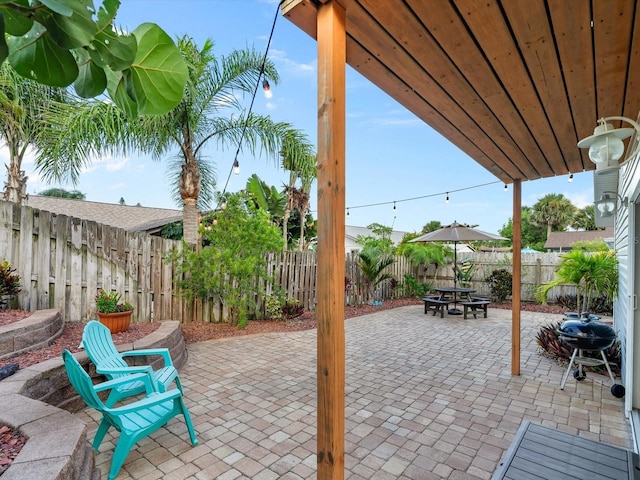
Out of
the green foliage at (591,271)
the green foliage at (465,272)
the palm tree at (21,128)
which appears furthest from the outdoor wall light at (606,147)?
the palm tree at (21,128)

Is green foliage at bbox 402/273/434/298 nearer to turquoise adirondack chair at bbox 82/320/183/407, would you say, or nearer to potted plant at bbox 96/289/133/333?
potted plant at bbox 96/289/133/333

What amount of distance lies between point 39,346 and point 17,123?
5.55 m

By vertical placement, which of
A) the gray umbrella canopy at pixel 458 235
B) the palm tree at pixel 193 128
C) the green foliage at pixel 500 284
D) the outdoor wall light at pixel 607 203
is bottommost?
the green foliage at pixel 500 284

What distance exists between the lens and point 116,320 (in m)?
4.17

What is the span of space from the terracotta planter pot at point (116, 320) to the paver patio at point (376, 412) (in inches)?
38.7

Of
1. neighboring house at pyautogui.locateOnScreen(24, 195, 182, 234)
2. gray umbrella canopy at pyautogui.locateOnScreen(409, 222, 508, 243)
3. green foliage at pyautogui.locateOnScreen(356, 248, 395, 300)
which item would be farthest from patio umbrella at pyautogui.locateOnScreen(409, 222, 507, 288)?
neighboring house at pyautogui.locateOnScreen(24, 195, 182, 234)

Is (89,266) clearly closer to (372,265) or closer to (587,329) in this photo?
(587,329)

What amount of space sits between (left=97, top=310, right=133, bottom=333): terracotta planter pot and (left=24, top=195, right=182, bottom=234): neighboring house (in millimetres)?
8631

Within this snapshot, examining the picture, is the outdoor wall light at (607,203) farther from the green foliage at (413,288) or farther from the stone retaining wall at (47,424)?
the green foliage at (413,288)

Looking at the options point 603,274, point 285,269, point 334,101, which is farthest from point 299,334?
point 334,101

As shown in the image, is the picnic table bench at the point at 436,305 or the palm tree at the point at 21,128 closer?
the palm tree at the point at 21,128

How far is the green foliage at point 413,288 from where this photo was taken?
1086 centimetres

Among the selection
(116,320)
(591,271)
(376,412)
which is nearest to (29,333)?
Result: (116,320)

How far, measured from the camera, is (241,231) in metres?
6.00
